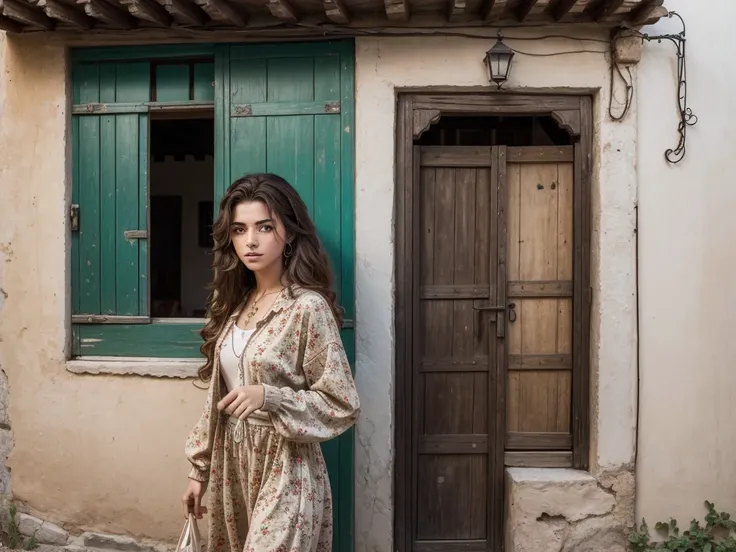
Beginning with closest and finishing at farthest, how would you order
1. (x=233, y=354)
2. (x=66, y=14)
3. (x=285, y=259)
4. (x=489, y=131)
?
1. (x=233, y=354)
2. (x=285, y=259)
3. (x=66, y=14)
4. (x=489, y=131)

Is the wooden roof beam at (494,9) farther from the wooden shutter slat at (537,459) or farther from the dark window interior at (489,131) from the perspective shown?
the wooden shutter slat at (537,459)

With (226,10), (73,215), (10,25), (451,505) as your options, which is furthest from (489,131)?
(10,25)

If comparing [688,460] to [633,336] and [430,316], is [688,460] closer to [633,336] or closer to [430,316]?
[633,336]

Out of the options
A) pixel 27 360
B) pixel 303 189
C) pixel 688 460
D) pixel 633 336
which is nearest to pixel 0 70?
pixel 27 360

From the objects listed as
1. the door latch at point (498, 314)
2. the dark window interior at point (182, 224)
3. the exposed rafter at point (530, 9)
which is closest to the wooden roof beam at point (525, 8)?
the exposed rafter at point (530, 9)

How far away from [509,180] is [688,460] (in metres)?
1.84

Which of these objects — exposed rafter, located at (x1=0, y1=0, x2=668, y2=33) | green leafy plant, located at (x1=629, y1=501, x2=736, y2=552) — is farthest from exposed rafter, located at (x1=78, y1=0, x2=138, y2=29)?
green leafy plant, located at (x1=629, y1=501, x2=736, y2=552)

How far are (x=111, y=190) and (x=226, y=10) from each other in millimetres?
1247

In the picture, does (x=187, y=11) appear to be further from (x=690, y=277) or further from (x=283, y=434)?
(x=690, y=277)

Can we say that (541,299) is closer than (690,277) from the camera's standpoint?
No

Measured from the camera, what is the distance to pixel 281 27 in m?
3.66

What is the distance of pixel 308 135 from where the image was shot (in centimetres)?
372

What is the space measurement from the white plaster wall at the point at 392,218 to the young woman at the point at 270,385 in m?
0.92

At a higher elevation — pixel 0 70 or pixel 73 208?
pixel 0 70
